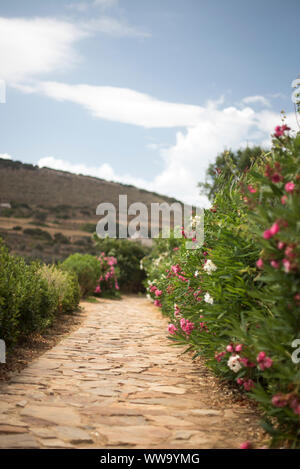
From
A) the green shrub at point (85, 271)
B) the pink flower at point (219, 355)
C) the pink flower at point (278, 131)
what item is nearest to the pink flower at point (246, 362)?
the pink flower at point (219, 355)

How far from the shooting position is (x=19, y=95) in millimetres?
14102

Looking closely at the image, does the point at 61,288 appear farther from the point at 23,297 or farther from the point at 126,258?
the point at 126,258

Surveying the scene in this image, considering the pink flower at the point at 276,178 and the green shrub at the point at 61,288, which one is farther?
the green shrub at the point at 61,288

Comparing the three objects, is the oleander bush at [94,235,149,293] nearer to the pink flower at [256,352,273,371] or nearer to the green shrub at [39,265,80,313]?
the green shrub at [39,265,80,313]

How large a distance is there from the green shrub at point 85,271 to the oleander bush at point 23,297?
3.66 m

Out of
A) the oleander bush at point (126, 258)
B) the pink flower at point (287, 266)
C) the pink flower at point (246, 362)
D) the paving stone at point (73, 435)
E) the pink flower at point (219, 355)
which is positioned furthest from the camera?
the oleander bush at point (126, 258)

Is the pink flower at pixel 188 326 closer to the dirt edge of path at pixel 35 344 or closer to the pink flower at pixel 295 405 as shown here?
the dirt edge of path at pixel 35 344

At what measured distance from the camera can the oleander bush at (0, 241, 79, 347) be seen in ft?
13.6

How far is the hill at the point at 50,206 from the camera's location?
2145 cm

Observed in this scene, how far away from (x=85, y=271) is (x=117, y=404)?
8.18 meters

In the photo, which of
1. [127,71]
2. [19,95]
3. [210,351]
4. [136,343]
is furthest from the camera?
[19,95]

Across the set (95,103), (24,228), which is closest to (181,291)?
(95,103)

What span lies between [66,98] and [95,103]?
1102 mm
